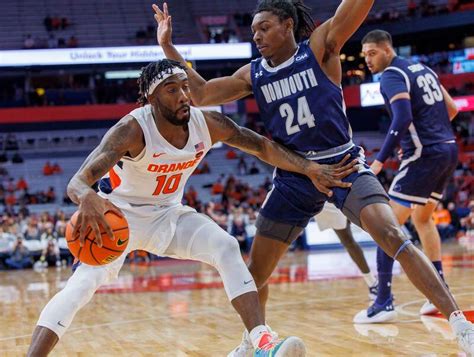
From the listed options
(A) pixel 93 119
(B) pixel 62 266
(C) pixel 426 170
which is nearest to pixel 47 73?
(A) pixel 93 119

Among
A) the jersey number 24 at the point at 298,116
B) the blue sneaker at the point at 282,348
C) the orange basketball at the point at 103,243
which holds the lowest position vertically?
the blue sneaker at the point at 282,348

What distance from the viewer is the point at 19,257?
16.4m

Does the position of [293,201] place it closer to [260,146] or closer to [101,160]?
[260,146]

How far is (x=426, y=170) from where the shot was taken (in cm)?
634

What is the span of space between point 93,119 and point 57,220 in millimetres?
11400

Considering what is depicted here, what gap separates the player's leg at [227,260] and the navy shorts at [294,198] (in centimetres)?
52

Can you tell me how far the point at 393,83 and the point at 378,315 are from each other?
75.0 inches

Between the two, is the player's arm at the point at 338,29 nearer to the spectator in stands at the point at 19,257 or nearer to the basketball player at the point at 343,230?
the basketball player at the point at 343,230

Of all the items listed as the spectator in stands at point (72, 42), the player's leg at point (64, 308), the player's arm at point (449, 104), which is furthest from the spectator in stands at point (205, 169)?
the player's leg at point (64, 308)

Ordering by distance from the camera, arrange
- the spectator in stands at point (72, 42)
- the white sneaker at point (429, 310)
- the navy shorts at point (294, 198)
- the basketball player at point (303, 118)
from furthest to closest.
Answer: the spectator in stands at point (72, 42) → the white sneaker at point (429, 310) → the navy shorts at point (294, 198) → the basketball player at point (303, 118)

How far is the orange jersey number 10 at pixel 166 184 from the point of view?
4540mm

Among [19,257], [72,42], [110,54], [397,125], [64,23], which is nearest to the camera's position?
[397,125]

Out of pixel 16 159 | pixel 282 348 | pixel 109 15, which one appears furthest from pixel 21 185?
pixel 282 348

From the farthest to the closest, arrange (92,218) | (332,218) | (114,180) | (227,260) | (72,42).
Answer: (72,42) < (332,218) < (114,180) < (227,260) < (92,218)
